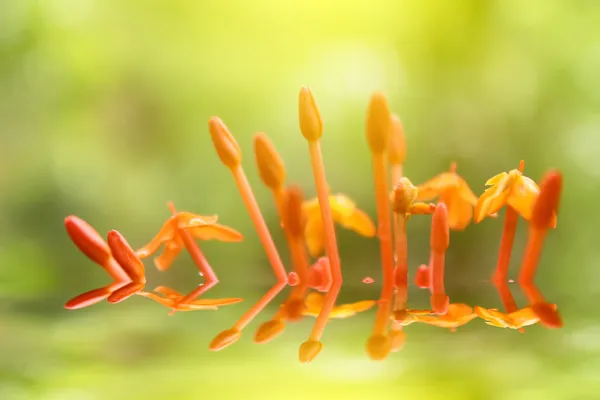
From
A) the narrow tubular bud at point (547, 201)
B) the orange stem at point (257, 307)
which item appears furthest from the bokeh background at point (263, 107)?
the narrow tubular bud at point (547, 201)

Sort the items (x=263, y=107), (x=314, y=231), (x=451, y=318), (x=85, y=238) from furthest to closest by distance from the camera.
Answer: (x=263, y=107) < (x=314, y=231) < (x=85, y=238) < (x=451, y=318)

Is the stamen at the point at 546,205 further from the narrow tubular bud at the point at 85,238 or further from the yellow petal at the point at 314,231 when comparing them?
the narrow tubular bud at the point at 85,238

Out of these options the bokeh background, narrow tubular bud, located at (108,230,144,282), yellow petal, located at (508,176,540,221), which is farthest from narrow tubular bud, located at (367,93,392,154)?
the bokeh background

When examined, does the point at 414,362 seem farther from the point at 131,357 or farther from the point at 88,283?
the point at 88,283

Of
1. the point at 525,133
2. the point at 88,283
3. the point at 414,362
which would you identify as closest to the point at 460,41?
the point at 525,133

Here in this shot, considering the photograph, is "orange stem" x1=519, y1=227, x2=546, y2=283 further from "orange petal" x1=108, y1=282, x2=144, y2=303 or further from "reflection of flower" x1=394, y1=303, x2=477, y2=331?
"orange petal" x1=108, y1=282, x2=144, y2=303

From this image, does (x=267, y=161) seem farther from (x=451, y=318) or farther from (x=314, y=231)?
(x=451, y=318)

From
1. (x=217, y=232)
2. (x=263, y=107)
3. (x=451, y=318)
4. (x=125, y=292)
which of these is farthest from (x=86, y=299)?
(x=263, y=107)
